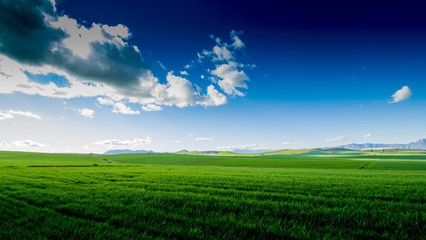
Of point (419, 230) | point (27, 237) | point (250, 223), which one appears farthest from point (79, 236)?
point (419, 230)

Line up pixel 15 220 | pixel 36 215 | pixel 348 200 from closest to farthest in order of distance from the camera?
pixel 15 220, pixel 36 215, pixel 348 200

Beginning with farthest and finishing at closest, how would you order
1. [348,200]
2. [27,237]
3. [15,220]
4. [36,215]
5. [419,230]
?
[348,200], [36,215], [15,220], [419,230], [27,237]

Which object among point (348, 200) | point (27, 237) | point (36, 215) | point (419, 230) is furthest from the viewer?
point (348, 200)

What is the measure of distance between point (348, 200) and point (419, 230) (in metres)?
2.74

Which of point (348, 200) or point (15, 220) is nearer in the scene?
point (15, 220)

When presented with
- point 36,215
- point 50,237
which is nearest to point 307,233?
point 50,237

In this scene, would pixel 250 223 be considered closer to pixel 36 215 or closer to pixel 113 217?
pixel 113 217

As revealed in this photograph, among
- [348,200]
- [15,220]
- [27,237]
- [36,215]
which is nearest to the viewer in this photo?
[27,237]

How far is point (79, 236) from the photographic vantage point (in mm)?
3885

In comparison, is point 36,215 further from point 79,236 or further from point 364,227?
point 364,227

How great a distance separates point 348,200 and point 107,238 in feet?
25.3

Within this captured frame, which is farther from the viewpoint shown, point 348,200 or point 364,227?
point 348,200

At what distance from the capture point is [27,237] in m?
3.78

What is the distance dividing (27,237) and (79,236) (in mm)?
953
